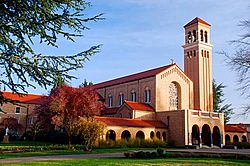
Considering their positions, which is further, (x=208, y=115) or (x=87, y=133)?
(x=208, y=115)

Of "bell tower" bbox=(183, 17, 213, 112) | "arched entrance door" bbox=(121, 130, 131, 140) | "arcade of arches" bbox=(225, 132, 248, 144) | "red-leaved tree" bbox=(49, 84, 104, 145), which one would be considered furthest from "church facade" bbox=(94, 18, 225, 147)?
"arcade of arches" bbox=(225, 132, 248, 144)

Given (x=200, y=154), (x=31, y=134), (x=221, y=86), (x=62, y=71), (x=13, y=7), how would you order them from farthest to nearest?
1. (x=221, y=86)
2. (x=31, y=134)
3. (x=200, y=154)
4. (x=62, y=71)
5. (x=13, y=7)

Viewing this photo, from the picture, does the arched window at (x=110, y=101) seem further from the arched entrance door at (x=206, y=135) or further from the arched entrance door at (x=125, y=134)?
the arched entrance door at (x=206, y=135)

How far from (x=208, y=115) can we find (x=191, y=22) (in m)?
19.4

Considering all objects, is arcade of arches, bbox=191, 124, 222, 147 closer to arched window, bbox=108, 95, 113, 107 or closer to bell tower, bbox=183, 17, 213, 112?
bell tower, bbox=183, 17, 213, 112

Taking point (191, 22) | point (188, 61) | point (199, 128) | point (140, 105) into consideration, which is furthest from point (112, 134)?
point (191, 22)

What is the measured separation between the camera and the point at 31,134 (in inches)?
2162

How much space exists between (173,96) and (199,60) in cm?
883

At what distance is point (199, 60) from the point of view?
58.6 meters

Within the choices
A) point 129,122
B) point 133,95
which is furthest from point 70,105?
point 133,95

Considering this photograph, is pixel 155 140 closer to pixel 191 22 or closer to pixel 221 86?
pixel 191 22

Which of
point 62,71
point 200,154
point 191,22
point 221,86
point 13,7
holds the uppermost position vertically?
point 191,22

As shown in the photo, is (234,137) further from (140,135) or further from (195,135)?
(140,135)

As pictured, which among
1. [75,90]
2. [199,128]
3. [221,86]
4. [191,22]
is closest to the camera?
[75,90]
